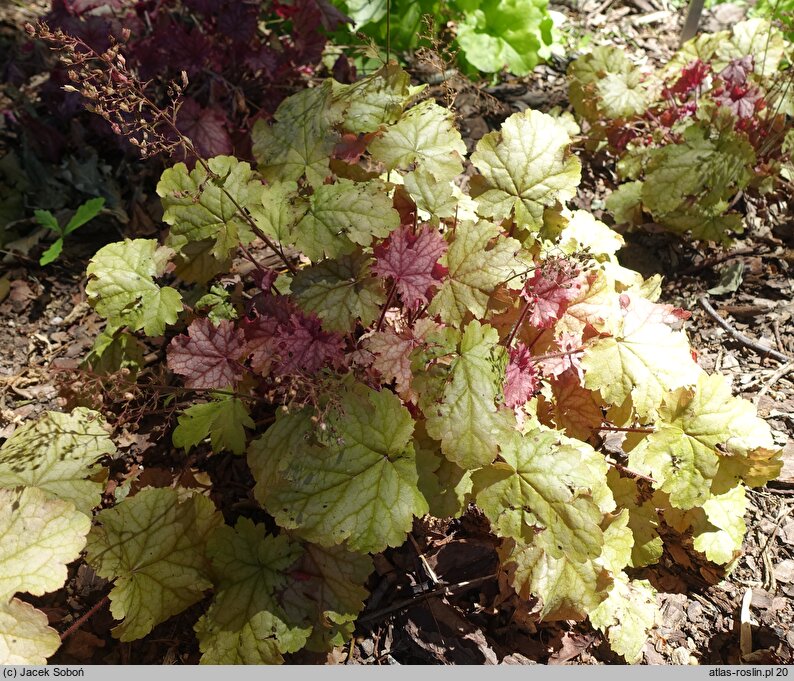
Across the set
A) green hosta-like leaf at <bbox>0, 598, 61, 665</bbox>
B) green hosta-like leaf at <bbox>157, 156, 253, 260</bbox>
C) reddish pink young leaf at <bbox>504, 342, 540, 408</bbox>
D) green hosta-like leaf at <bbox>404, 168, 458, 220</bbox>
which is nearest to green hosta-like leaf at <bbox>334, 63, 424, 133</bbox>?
green hosta-like leaf at <bbox>404, 168, 458, 220</bbox>

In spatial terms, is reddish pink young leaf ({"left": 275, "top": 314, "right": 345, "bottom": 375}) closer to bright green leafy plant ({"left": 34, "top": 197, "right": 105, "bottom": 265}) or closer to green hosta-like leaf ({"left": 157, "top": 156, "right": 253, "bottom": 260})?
green hosta-like leaf ({"left": 157, "top": 156, "right": 253, "bottom": 260})

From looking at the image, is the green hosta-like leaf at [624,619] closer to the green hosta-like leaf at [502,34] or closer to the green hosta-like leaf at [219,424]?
the green hosta-like leaf at [219,424]

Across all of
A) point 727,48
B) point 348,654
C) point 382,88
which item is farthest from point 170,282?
point 727,48

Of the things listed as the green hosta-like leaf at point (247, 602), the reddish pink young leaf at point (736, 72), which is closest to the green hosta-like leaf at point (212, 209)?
the green hosta-like leaf at point (247, 602)

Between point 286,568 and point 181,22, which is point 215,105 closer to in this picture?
point 181,22

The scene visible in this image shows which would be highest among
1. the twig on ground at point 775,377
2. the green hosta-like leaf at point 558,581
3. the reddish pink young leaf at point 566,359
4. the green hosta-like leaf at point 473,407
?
the green hosta-like leaf at point 473,407

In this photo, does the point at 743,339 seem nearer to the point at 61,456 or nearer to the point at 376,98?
the point at 376,98
